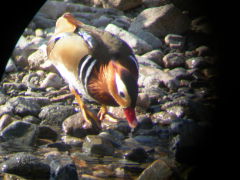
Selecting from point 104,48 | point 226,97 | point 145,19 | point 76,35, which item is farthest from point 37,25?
point 226,97

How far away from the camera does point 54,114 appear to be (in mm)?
4086

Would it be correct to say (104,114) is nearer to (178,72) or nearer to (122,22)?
(178,72)

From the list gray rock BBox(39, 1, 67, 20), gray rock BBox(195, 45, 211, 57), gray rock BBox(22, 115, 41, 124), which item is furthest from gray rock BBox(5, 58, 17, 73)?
gray rock BBox(195, 45, 211, 57)

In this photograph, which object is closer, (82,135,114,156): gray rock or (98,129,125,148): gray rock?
(82,135,114,156): gray rock

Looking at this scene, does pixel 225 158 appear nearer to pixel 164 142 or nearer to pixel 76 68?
pixel 164 142

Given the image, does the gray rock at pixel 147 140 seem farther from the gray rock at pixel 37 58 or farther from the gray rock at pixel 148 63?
the gray rock at pixel 37 58

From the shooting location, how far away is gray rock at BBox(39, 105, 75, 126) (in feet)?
13.3

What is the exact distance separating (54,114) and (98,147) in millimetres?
739

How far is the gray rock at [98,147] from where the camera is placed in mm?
3469

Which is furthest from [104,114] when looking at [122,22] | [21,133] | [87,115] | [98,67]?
[122,22]

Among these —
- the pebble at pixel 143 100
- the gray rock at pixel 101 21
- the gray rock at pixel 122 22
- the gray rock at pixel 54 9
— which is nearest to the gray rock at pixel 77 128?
the pebble at pixel 143 100

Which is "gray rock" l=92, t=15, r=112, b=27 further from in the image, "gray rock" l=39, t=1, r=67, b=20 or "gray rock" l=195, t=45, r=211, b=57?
"gray rock" l=195, t=45, r=211, b=57

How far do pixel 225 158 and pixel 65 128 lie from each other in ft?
6.46

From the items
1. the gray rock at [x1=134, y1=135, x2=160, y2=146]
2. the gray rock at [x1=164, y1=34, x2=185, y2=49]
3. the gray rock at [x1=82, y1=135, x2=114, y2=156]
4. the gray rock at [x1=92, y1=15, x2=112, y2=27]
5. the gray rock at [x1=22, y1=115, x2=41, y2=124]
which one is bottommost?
the gray rock at [x1=92, y1=15, x2=112, y2=27]
